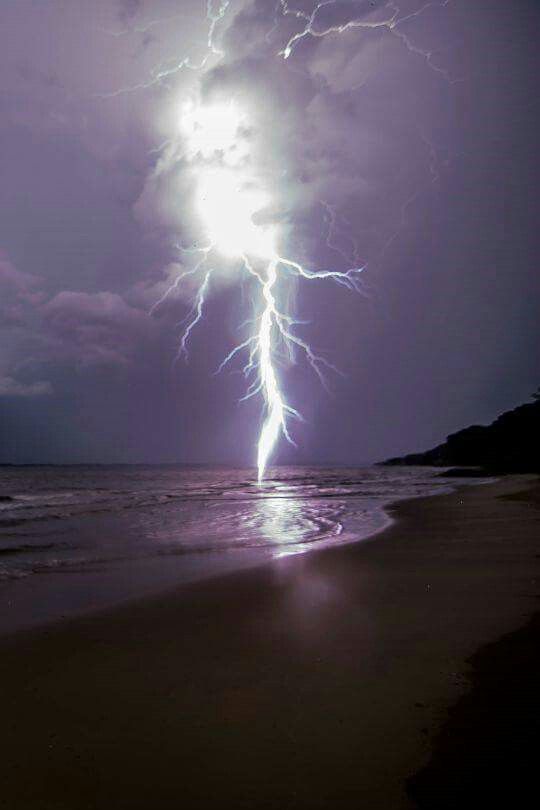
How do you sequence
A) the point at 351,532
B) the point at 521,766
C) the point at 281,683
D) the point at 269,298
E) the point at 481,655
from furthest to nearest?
the point at 269,298, the point at 351,532, the point at 481,655, the point at 281,683, the point at 521,766

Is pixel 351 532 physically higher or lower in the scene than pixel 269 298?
lower

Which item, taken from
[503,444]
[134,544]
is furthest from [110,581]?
[503,444]

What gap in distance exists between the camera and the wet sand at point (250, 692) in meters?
2.52

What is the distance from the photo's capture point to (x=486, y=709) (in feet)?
10.0

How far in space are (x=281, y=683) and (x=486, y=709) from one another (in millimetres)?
1356

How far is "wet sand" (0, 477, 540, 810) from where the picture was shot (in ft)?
8.27

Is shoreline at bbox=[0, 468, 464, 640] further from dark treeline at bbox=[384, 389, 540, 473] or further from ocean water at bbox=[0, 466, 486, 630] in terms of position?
dark treeline at bbox=[384, 389, 540, 473]

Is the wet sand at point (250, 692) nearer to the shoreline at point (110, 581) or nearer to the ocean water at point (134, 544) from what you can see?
the shoreline at point (110, 581)

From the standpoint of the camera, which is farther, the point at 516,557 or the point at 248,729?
the point at 516,557

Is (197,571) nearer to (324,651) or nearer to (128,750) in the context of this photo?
(324,651)

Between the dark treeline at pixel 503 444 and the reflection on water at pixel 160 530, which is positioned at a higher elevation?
the dark treeline at pixel 503 444

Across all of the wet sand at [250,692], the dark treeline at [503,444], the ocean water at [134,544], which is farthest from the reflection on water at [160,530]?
the dark treeline at [503,444]

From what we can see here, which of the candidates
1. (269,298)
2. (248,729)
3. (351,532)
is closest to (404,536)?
(351,532)

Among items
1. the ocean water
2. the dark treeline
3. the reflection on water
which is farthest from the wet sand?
the dark treeline
